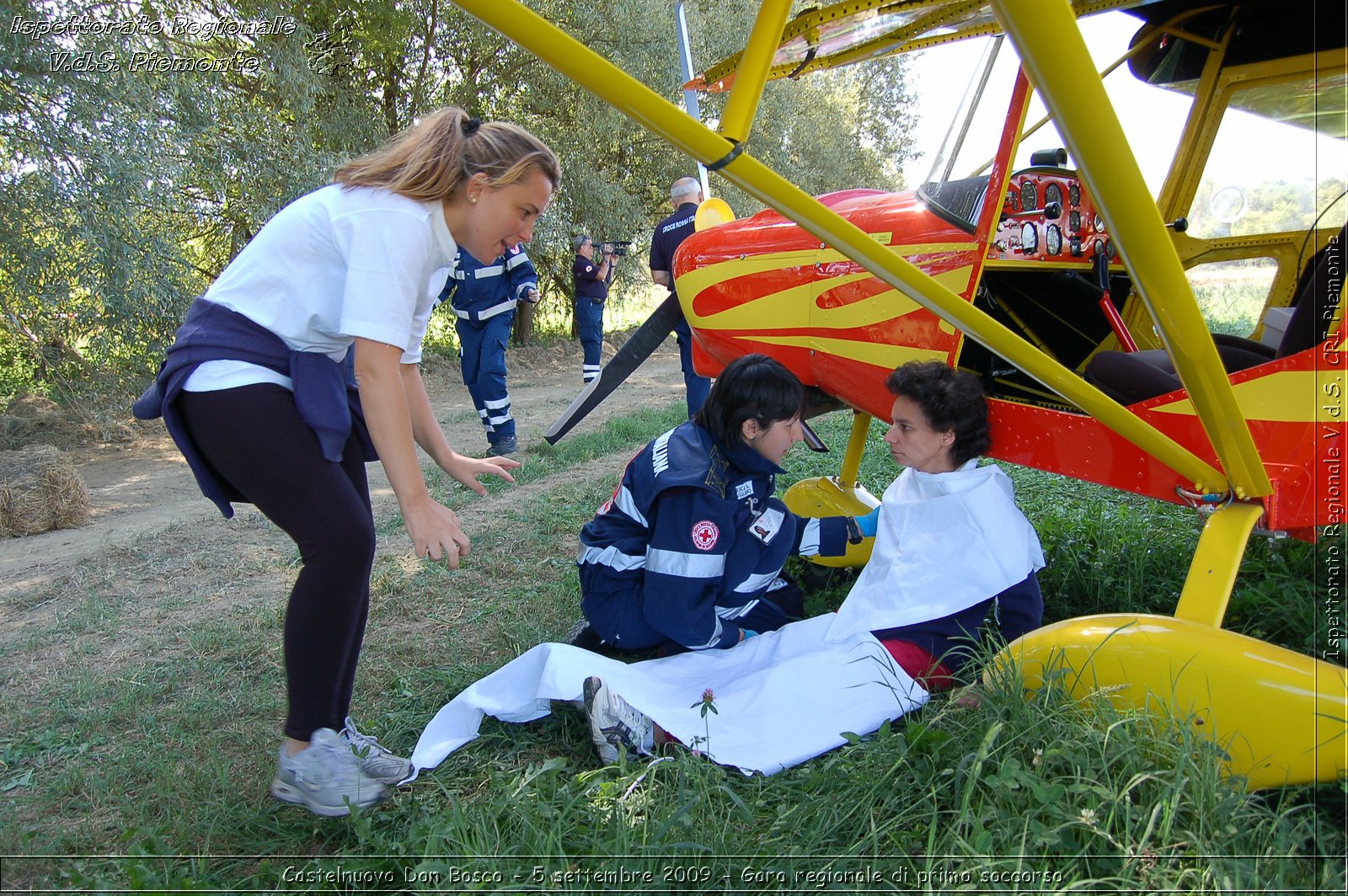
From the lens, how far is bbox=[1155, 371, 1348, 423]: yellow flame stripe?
77.2 inches

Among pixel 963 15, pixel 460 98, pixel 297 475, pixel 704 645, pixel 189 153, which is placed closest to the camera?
pixel 297 475

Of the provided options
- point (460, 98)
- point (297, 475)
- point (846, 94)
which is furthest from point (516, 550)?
point (846, 94)

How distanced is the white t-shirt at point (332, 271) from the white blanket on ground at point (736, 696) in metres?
1.11

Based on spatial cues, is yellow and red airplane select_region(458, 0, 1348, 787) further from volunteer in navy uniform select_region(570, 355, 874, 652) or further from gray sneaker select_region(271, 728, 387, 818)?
gray sneaker select_region(271, 728, 387, 818)

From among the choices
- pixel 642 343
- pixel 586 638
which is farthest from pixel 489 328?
pixel 586 638

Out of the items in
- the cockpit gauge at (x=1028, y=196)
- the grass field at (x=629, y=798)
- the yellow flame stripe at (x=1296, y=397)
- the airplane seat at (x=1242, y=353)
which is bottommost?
the grass field at (x=629, y=798)

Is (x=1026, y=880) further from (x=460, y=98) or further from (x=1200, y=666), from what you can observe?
(x=460, y=98)

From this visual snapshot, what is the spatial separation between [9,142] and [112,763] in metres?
5.66

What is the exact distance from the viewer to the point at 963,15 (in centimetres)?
312

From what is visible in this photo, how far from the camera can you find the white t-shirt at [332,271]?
1.64 m

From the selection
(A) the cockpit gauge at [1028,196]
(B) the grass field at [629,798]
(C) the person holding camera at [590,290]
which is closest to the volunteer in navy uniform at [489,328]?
(B) the grass field at [629,798]

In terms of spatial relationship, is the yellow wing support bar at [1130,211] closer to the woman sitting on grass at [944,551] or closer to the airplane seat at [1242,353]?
the airplane seat at [1242,353]

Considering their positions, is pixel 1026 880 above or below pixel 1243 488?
below

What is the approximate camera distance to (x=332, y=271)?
1.76m
